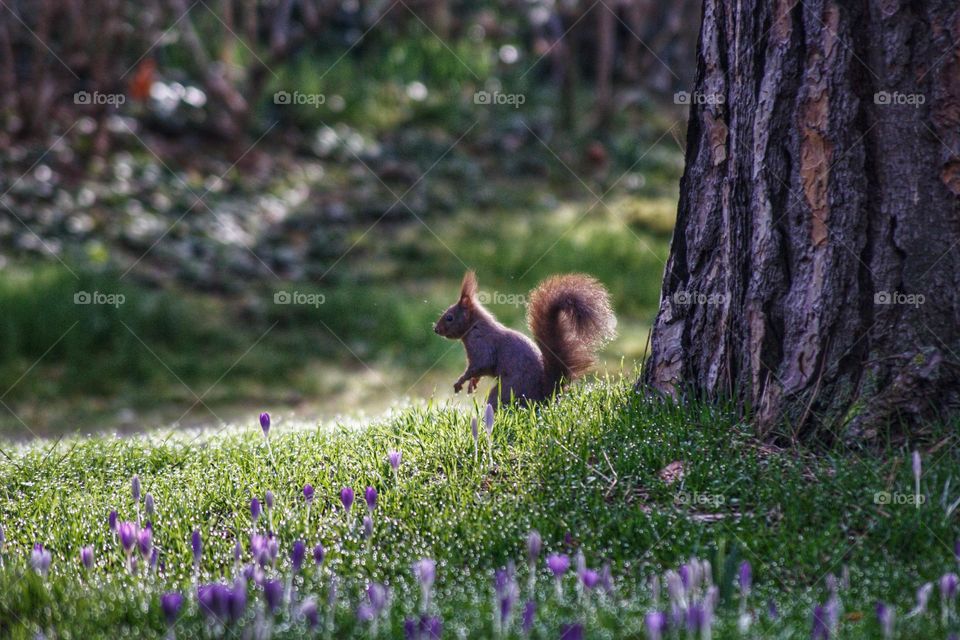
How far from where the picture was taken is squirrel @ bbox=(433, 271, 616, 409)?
462cm

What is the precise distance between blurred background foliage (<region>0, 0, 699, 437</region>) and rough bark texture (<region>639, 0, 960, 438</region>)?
3.71 meters

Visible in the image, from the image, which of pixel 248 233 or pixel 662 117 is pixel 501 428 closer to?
pixel 248 233

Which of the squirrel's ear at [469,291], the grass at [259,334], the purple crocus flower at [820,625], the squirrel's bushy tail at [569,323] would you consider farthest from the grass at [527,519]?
the grass at [259,334]

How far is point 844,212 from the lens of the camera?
369 centimetres

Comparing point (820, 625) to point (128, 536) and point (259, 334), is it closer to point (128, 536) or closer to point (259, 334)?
point (128, 536)

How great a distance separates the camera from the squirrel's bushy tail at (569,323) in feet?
15.1

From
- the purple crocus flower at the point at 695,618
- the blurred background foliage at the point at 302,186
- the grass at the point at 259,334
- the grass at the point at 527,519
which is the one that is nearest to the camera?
the purple crocus flower at the point at 695,618

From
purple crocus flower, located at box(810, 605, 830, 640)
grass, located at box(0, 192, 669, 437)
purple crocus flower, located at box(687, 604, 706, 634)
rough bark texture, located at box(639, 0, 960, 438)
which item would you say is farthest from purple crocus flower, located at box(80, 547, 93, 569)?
grass, located at box(0, 192, 669, 437)

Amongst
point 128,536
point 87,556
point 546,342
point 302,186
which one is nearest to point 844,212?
point 546,342

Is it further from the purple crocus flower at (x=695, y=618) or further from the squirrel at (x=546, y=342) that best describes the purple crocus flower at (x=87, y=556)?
the squirrel at (x=546, y=342)

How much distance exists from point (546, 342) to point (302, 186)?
20.6ft

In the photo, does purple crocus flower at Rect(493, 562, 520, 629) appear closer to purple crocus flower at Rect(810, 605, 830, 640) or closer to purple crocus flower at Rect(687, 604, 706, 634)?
purple crocus flower at Rect(687, 604, 706, 634)

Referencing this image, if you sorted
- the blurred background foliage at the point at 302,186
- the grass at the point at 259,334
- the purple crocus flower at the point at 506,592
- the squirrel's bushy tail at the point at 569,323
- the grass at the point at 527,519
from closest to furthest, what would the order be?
the purple crocus flower at the point at 506,592, the grass at the point at 527,519, the squirrel's bushy tail at the point at 569,323, the grass at the point at 259,334, the blurred background foliage at the point at 302,186

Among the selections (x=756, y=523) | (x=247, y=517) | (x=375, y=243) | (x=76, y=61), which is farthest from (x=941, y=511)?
(x=76, y=61)
